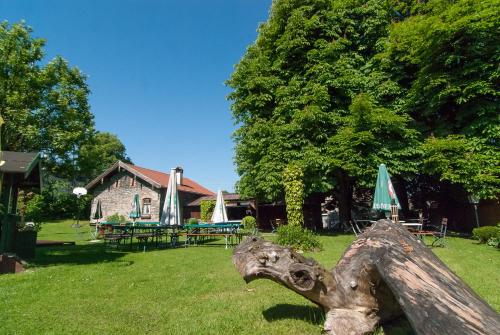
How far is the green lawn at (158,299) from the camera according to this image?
13.9ft

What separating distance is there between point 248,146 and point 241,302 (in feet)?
47.3

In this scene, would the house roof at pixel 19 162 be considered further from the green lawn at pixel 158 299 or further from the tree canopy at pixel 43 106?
the tree canopy at pixel 43 106

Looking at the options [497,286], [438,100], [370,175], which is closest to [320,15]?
[438,100]

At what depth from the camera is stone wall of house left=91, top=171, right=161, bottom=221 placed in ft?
97.3

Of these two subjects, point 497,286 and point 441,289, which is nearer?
point 441,289

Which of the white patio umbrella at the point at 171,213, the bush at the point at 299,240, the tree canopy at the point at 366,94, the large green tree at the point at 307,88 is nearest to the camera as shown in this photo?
the bush at the point at 299,240

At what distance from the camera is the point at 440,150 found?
49.6 feet

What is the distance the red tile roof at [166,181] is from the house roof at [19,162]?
771 inches

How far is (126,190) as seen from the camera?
30.7 metres

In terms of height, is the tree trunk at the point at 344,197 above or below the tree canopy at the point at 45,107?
below

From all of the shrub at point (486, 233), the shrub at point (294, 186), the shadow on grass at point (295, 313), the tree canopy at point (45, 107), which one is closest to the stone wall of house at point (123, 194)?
the tree canopy at point (45, 107)

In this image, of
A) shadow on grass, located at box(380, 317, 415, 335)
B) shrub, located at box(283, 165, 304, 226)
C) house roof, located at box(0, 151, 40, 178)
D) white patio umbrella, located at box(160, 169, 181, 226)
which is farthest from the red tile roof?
shadow on grass, located at box(380, 317, 415, 335)

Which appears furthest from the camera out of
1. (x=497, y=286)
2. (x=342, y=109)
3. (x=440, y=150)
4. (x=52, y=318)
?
(x=342, y=109)

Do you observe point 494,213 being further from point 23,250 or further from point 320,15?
point 23,250
